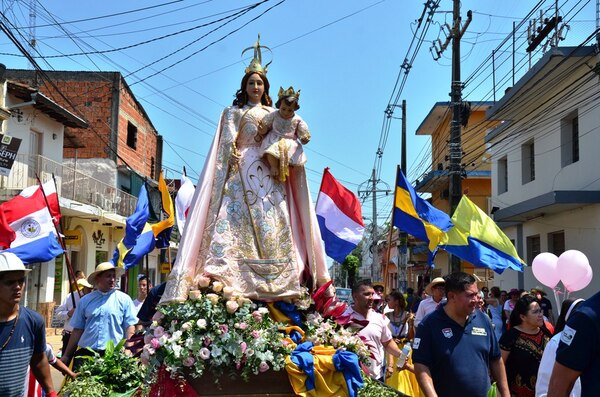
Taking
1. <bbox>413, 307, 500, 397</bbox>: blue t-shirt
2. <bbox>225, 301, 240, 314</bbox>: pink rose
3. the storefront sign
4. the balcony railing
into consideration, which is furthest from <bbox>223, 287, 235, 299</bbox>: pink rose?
the balcony railing

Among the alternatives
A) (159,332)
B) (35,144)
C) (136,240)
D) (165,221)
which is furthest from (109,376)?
(35,144)

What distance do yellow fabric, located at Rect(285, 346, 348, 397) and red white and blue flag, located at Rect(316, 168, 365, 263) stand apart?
5.58m

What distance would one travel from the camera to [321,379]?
508cm

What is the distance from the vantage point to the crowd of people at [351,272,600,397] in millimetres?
3127

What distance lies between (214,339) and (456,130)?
12364mm

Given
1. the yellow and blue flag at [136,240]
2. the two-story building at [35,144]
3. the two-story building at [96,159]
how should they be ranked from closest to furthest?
the yellow and blue flag at [136,240] < the two-story building at [35,144] < the two-story building at [96,159]

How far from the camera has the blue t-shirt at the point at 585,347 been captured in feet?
10.1

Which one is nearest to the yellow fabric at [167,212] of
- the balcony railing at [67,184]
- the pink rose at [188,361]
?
the pink rose at [188,361]

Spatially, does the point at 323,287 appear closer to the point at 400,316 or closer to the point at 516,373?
the point at 516,373

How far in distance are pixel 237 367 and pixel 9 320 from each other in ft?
5.16

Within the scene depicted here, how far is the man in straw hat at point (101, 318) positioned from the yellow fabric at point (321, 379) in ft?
9.10

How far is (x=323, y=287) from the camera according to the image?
20.0 ft

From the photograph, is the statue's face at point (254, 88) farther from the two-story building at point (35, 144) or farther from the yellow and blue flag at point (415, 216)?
the two-story building at point (35, 144)

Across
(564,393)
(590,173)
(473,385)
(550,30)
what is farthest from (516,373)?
(550,30)
